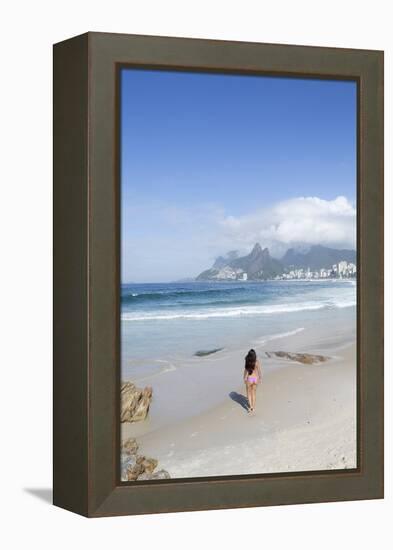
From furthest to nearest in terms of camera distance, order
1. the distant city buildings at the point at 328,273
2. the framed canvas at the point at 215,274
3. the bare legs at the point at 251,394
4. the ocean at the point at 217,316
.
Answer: the distant city buildings at the point at 328,273 < the bare legs at the point at 251,394 < the ocean at the point at 217,316 < the framed canvas at the point at 215,274

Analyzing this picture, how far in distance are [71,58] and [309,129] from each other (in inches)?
85.1

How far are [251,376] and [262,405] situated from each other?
0.26 metres

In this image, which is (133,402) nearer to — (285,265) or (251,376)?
(251,376)

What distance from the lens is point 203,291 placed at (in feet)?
41.2

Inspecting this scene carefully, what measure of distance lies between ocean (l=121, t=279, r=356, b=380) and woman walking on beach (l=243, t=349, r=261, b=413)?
10cm

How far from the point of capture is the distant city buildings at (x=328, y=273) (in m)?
12.9

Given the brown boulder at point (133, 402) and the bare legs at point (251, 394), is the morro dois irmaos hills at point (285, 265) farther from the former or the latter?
the brown boulder at point (133, 402)

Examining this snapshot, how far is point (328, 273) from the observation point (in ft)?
42.6

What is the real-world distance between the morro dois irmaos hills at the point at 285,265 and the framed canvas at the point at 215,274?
0.01 metres

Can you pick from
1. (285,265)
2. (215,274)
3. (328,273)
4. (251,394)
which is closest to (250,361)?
(251,394)

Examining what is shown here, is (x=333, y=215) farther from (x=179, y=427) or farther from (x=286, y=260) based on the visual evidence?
(x=179, y=427)

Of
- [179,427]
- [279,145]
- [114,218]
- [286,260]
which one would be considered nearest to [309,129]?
[279,145]

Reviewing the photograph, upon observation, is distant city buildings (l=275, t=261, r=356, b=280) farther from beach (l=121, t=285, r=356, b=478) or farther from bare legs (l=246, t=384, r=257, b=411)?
bare legs (l=246, t=384, r=257, b=411)

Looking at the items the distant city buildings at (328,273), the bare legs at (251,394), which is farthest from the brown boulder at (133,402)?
the distant city buildings at (328,273)
